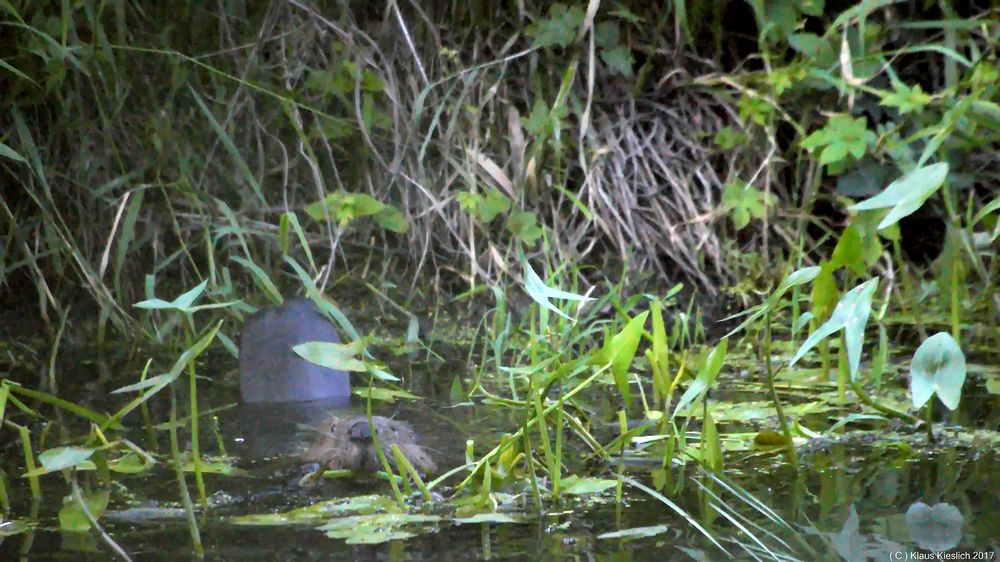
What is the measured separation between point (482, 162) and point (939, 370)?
6.80 feet

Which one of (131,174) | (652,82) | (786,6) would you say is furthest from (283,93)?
(786,6)

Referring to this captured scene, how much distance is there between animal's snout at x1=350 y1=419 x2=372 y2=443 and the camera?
6.39ft

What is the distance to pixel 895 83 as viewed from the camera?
3.29 meters

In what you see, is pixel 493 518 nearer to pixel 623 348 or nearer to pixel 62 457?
pixel 623 348

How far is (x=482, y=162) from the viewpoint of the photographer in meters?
3.48

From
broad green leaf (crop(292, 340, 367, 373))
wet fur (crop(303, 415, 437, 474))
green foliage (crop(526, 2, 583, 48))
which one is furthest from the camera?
green foliage (crop(526, 2, 583, 48))

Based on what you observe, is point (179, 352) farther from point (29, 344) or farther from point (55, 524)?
point (55, 524)

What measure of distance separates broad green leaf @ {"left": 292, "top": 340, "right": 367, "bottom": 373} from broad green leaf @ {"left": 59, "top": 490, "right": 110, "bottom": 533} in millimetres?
318

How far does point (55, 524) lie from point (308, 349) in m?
0.40

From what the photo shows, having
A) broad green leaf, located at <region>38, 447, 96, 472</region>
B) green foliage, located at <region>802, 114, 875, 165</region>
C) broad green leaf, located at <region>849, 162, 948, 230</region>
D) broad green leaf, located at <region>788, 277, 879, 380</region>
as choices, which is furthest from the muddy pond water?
green foliage, located at <region>802, 114, 875, 165</region>

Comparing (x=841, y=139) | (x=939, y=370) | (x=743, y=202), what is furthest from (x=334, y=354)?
(x=841, y=139)

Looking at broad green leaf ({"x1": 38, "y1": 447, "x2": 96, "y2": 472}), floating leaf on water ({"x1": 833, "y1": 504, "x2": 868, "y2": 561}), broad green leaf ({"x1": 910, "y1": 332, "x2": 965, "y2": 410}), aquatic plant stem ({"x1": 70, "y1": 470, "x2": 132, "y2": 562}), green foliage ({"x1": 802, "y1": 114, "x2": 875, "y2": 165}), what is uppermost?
green foliage ({"x1": 802, "y1": 114, "x2": 875, "y2": 165})

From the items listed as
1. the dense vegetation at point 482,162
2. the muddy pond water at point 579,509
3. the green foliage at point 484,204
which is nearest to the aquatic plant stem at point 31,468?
the muddy pond water at point 579,509

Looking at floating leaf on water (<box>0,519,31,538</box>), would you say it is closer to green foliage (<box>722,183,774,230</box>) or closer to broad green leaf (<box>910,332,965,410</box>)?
broad green leaf (<box>910,332,965,410</box>)
